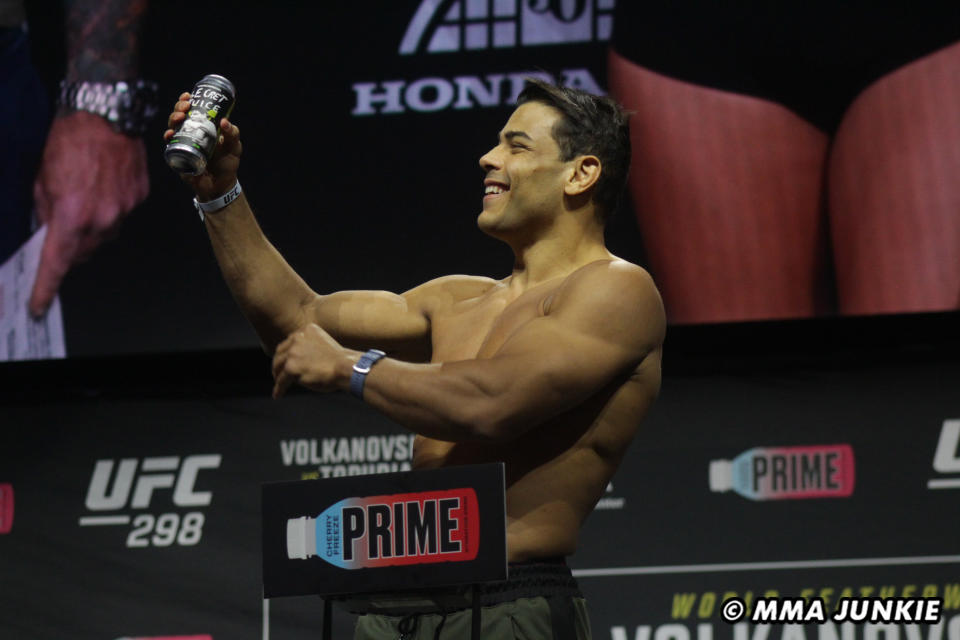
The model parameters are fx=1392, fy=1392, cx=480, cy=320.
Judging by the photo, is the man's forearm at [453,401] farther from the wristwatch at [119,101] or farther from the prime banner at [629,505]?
the wristwatch at [119,101]

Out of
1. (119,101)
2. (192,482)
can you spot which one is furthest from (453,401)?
(119,101)

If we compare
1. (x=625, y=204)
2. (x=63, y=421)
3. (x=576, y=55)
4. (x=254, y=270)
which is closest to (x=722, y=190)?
(x=625, y=204)

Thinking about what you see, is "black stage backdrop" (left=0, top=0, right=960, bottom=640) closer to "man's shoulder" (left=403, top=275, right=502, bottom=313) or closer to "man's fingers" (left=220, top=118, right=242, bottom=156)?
"man's shoulder" (left=403, top=275, right=502, bottom=313)

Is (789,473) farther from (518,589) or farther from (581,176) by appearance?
(518,589)

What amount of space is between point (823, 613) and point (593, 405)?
1.82 meters

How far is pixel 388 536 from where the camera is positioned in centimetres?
178

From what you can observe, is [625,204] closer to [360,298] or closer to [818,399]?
[818,399]

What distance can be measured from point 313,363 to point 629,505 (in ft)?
6.66

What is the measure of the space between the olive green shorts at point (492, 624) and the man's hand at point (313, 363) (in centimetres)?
Answer: 38

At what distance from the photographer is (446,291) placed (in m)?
2.55

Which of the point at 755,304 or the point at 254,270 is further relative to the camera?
the point at 755,304

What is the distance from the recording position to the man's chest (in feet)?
7.45

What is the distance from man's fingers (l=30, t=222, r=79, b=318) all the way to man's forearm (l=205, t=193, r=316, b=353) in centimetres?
177

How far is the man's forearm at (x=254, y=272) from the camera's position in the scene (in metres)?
2.45
